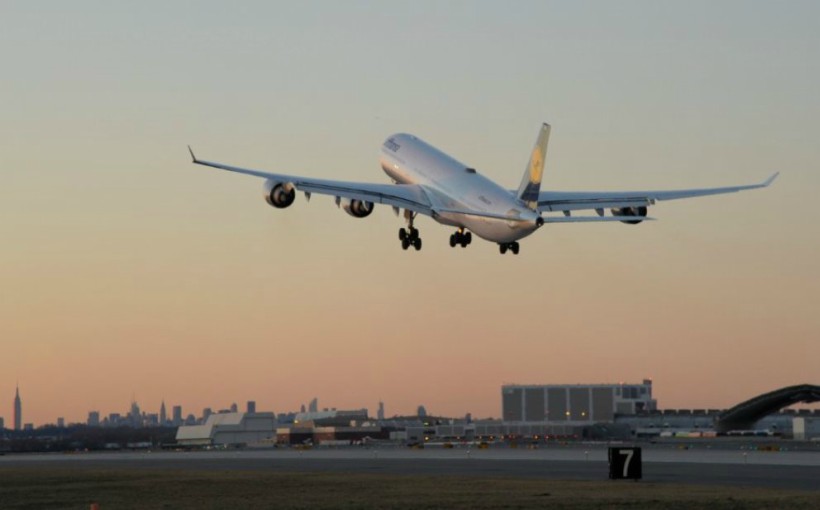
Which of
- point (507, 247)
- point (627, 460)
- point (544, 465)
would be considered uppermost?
point (507, 247)

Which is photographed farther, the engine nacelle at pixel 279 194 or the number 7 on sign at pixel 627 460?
the engine nacelle at pixel 279 194

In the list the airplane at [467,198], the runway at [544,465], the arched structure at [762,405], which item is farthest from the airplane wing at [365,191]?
the arched structure at [762,405]

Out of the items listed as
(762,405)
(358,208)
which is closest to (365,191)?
(358,208)

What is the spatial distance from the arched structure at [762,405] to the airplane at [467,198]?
8278 cm

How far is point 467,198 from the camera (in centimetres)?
10075

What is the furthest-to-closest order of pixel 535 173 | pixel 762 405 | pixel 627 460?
pixel 762 405 → pixel 535 173 → pixel 627 460

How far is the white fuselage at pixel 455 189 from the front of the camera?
A: 95562mm

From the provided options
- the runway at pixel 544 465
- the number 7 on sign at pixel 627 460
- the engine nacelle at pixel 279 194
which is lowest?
the runway at pixel 544 465

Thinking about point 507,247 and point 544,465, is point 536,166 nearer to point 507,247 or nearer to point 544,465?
point 507,247

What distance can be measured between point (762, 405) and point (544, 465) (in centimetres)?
8905

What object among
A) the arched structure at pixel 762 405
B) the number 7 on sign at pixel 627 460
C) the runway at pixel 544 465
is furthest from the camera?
the arched structure at pixel 762 405

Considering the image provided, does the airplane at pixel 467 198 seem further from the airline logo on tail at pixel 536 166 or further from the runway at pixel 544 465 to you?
the runway at pixel 544 465

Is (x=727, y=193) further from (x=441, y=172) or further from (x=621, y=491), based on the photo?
(x=621, y=491)

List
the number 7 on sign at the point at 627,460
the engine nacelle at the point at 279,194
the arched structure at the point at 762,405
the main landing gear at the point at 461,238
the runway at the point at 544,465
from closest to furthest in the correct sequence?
the number 7 on sign at the point at 627,460, the runway at the point at 544,465, the engine nacelle at the point at 279,194, the main landing gear at the point at 461,238, the arched structure at the point at 762,405
